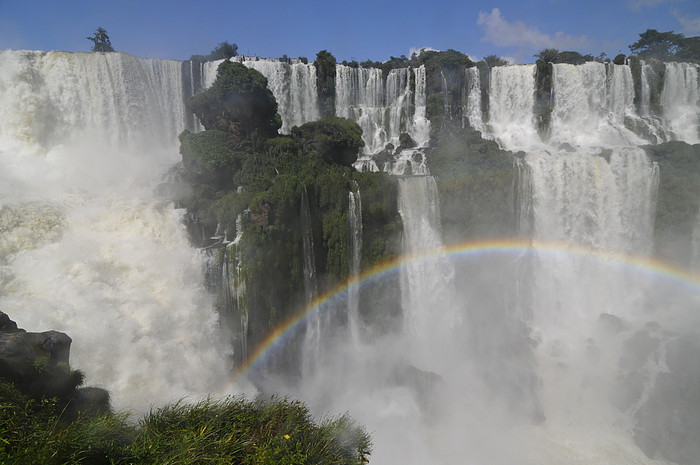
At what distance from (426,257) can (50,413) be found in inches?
629

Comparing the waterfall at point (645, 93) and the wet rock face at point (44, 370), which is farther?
the waterfall at point (645, 93)

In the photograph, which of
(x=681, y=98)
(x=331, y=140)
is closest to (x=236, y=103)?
(x=331, y=140)

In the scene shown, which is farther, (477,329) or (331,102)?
(331,102)

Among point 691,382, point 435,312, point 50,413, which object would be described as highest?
point 50,413

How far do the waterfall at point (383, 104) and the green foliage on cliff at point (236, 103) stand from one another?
29.7 ft

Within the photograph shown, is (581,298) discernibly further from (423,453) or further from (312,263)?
(312,263)

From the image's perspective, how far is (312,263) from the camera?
1670 centimetres

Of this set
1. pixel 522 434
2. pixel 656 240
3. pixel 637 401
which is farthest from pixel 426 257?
pixel 656 240

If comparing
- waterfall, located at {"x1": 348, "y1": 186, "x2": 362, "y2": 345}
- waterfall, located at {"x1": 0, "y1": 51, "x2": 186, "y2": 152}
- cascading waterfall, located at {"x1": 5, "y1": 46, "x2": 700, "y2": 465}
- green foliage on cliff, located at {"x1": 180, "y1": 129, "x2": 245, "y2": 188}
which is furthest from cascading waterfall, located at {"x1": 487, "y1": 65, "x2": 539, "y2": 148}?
waterfall, located at {"x1": 0, "y1": 51, "x2": 186, "y2": 152}

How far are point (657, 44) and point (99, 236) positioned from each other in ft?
168

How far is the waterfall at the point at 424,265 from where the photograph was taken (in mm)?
19125

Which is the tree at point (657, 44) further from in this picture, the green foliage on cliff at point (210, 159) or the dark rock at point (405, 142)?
the green foliage on cliff at point (210, 159)

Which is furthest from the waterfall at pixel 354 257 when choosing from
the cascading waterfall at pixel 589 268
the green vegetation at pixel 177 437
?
the green vegetation at pixel 177 437

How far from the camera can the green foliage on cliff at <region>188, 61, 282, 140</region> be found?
1850 centimetres
